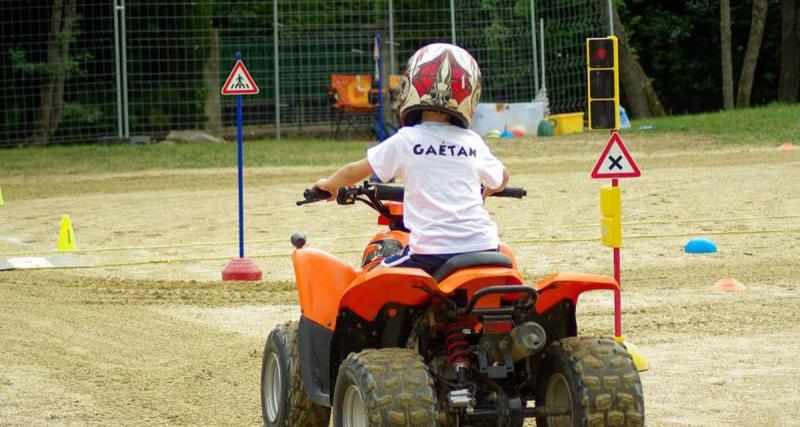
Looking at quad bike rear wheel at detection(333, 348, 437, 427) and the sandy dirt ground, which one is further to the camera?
the sandy dirt ground

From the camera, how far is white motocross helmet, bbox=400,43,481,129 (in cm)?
568

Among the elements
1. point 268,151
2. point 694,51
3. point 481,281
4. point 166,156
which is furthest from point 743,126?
point 481,281

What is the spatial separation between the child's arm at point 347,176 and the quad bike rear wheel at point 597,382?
43.3 inches

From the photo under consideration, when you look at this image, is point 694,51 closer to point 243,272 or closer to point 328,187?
point 243,272

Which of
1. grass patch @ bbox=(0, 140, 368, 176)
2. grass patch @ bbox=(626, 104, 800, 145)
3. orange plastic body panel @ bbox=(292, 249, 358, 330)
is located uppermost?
grass patch @ bbox=(626, 104, 800, 145)

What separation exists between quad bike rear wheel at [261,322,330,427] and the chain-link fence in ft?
67.9

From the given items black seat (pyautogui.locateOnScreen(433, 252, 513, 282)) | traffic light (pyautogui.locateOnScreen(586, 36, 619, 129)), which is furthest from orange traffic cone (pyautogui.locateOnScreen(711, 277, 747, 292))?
black seat (pyautogui.locateOnScreen(433, 252, 513, 282))

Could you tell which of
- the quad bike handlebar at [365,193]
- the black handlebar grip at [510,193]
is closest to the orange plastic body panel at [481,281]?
the quad bike handlebar at [365,193]

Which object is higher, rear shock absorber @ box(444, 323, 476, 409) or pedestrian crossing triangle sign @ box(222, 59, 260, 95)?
pedestrian crossing triangle sign @ box(222, 59, 260, 95)

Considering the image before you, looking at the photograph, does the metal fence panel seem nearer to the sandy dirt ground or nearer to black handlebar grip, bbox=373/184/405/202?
the sandy dirt ground

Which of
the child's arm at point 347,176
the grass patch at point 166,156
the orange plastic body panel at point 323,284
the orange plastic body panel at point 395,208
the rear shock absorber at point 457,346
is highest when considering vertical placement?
the grass patch at point 166,156

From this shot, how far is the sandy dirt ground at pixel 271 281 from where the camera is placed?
7648 mm

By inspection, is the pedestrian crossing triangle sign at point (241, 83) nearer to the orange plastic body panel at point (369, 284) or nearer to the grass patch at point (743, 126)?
the orange plastic body panel at point (369, 284)

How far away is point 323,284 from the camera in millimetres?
6027
